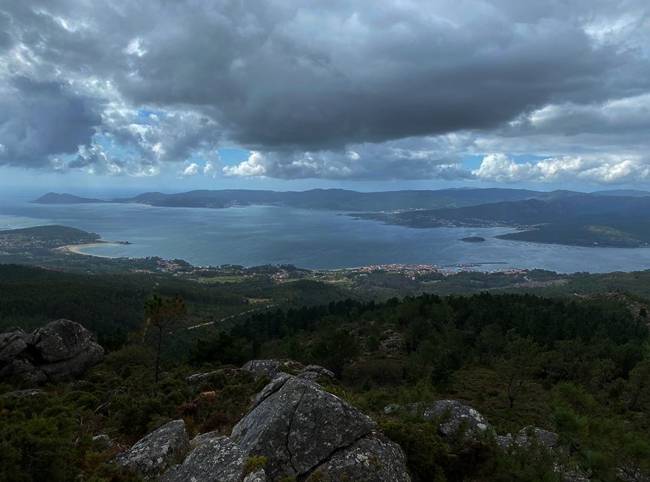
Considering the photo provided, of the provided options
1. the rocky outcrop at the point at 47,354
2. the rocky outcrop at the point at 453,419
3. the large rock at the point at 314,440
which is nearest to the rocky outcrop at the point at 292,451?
the large rock at the point at 314,440

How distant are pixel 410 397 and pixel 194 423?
1138 centimetres

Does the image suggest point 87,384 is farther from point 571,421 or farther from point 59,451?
point 571,421

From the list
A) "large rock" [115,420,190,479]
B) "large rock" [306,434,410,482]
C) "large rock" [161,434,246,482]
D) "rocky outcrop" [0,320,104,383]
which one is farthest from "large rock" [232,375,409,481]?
"rocky outcrop" [0,320,104,383]

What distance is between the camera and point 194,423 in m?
20.2

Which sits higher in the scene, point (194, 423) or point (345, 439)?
point (345, 439)

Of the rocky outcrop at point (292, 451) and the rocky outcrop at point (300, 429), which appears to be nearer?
the rocky outcrop at point (292, 451)

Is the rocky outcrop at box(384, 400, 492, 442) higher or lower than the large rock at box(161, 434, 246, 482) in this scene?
lower

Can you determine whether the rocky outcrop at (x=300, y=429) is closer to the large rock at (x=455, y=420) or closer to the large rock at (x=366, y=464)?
the large rock at (x=366, y=464)

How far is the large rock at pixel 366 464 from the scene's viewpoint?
10.5m

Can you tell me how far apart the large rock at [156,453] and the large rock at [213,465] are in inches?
48.2

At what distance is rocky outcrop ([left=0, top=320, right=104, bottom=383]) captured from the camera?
4166 centimetres

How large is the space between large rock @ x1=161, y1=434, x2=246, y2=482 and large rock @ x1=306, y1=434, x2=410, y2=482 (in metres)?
1.87

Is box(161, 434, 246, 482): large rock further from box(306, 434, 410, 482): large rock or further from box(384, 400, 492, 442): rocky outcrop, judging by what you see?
box(384, 400, 492, 442): rocky outcrop

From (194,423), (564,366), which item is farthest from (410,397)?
(564,366)
